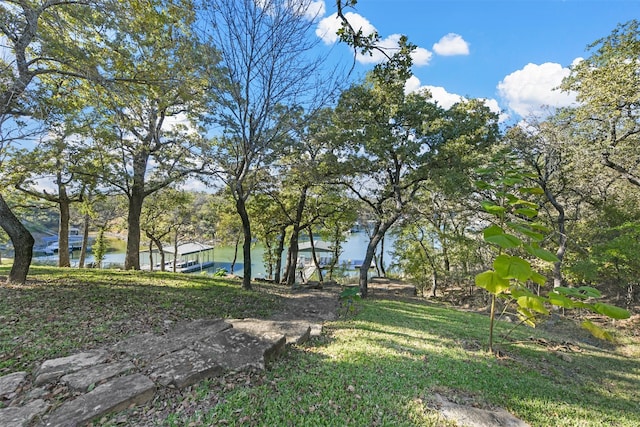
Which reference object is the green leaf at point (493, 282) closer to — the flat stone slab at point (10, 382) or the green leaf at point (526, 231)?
the green leaf at point (526, 231)

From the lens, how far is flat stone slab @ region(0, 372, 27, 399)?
7.71 ft

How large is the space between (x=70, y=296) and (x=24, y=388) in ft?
10.4

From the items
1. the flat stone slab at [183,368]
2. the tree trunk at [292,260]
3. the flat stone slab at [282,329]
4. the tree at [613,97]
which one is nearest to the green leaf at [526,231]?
the flat stone slab at [282,329]

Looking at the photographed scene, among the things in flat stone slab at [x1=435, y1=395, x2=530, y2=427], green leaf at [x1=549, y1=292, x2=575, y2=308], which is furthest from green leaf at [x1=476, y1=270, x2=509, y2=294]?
flat stone slab at [x1=435, y1=395, x2=530, y2=427]

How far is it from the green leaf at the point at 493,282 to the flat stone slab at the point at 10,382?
4005mm

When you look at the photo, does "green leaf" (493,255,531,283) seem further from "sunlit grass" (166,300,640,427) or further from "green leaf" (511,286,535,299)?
"sunlit grass" (166,300,640,427)

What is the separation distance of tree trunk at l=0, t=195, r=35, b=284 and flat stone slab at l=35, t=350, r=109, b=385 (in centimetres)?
371

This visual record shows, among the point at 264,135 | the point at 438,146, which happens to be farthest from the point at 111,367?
the point at 438,146

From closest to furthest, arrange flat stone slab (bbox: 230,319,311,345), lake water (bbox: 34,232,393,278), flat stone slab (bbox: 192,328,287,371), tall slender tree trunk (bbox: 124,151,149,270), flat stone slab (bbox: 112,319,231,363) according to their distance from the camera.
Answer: flat stone slab (bbox: 192,328,287,371) < flat stone slab (bbox: 112,319,231,363) < flat stone slab (bbox: 230,319,311,345) < tall slender tree trunk (bbox: 124,151,149,270) < lake water (bbox: 34,232,393,278)

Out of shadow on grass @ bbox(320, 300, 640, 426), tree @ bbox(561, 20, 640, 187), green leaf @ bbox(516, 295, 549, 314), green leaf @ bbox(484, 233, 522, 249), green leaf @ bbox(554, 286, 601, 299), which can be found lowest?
shadow on grass @ bbox(320, 300, 640, 426)

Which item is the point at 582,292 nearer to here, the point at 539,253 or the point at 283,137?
the point at 539,253

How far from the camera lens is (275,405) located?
2.32 meters

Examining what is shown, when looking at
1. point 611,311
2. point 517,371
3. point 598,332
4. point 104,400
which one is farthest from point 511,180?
point 104,400

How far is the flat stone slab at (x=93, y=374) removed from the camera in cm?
244
